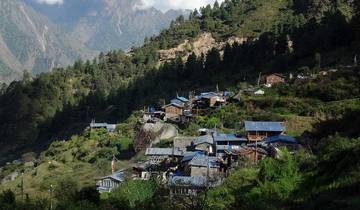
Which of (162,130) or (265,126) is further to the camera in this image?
(162,130)

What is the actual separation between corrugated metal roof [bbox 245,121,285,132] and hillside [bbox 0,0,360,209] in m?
1.20

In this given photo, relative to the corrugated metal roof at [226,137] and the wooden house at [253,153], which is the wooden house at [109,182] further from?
the wooden house at [253,153]

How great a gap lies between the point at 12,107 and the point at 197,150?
80009 mm

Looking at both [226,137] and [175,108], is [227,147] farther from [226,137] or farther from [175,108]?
[175,108]

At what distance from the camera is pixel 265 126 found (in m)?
49.6

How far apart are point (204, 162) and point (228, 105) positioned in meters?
21.2

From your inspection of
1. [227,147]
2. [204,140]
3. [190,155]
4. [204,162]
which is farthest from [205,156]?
[204,140]

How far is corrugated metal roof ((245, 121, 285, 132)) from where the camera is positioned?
49.0 meters

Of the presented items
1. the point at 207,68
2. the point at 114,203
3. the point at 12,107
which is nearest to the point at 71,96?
the point at 12,107

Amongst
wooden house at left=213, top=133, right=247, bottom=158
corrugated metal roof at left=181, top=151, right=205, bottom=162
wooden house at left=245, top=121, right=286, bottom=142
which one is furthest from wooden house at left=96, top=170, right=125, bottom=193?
wooden house at left=245, top=121, right=286, bottom=142

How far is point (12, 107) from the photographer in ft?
394

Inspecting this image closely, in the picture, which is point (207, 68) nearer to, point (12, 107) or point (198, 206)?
point (12, 107)

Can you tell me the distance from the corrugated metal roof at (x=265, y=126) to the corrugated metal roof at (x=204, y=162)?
7017 millimetres

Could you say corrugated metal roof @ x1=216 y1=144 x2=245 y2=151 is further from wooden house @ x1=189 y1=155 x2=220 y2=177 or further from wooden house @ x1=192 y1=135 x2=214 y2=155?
wooden house @ x1=189 y1=155 x2=220 y2=177
